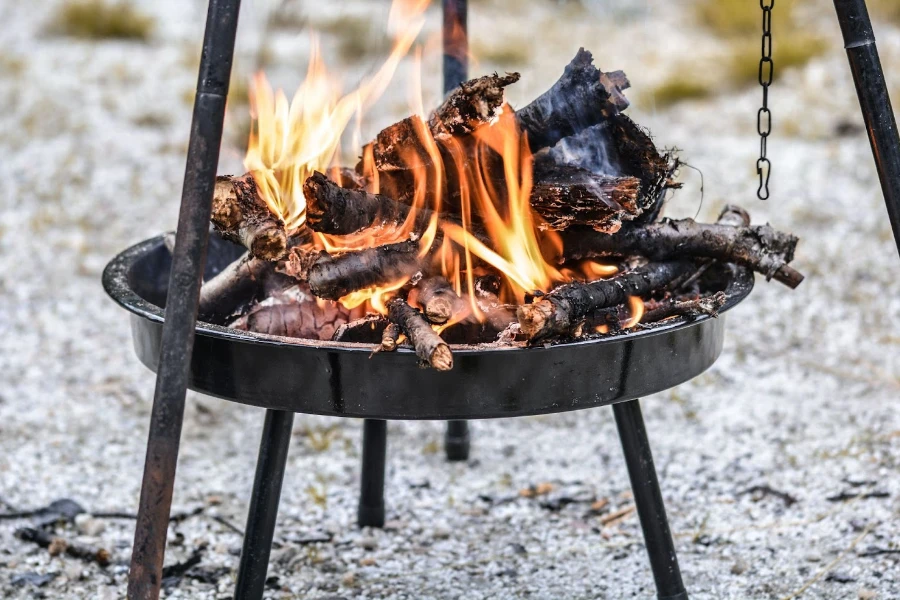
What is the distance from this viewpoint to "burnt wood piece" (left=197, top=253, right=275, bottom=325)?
1894 mm

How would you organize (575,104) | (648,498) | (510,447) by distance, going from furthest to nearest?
(510,447)
(648,498)
(575,104)

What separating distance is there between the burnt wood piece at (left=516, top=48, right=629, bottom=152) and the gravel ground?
0.65 meters

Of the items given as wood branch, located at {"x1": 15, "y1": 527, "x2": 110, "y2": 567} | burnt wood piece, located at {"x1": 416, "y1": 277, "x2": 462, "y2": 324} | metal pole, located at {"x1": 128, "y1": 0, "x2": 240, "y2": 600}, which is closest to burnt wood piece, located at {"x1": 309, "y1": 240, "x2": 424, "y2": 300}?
burnt wood piece, located at {"x1": 416, "y1": 277, "x2": 462, "y2": 324}

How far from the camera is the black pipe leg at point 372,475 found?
98.0 inches

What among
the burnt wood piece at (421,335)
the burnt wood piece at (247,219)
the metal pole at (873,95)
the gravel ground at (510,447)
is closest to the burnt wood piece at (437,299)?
the burnt wood piece at (421,335)

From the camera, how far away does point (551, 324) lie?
149 centimetres

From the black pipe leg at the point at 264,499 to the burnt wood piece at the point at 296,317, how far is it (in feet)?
0.53

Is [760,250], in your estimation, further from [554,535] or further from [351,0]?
[351,0]

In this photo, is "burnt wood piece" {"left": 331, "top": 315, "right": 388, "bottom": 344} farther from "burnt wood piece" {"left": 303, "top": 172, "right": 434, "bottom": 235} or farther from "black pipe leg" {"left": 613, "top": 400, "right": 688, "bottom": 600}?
"black pipe leg" {"left": 613, "top": 400, "right": 688, "bottom": 600}

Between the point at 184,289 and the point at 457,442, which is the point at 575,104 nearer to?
the point at 184,289

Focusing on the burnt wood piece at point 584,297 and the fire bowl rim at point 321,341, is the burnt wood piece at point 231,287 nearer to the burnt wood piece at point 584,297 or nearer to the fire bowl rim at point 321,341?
the fire bowl rim at point 321,341

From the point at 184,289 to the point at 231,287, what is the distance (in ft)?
1.60

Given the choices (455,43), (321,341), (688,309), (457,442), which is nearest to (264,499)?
(321,341)

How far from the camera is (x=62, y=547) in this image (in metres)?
2.40
